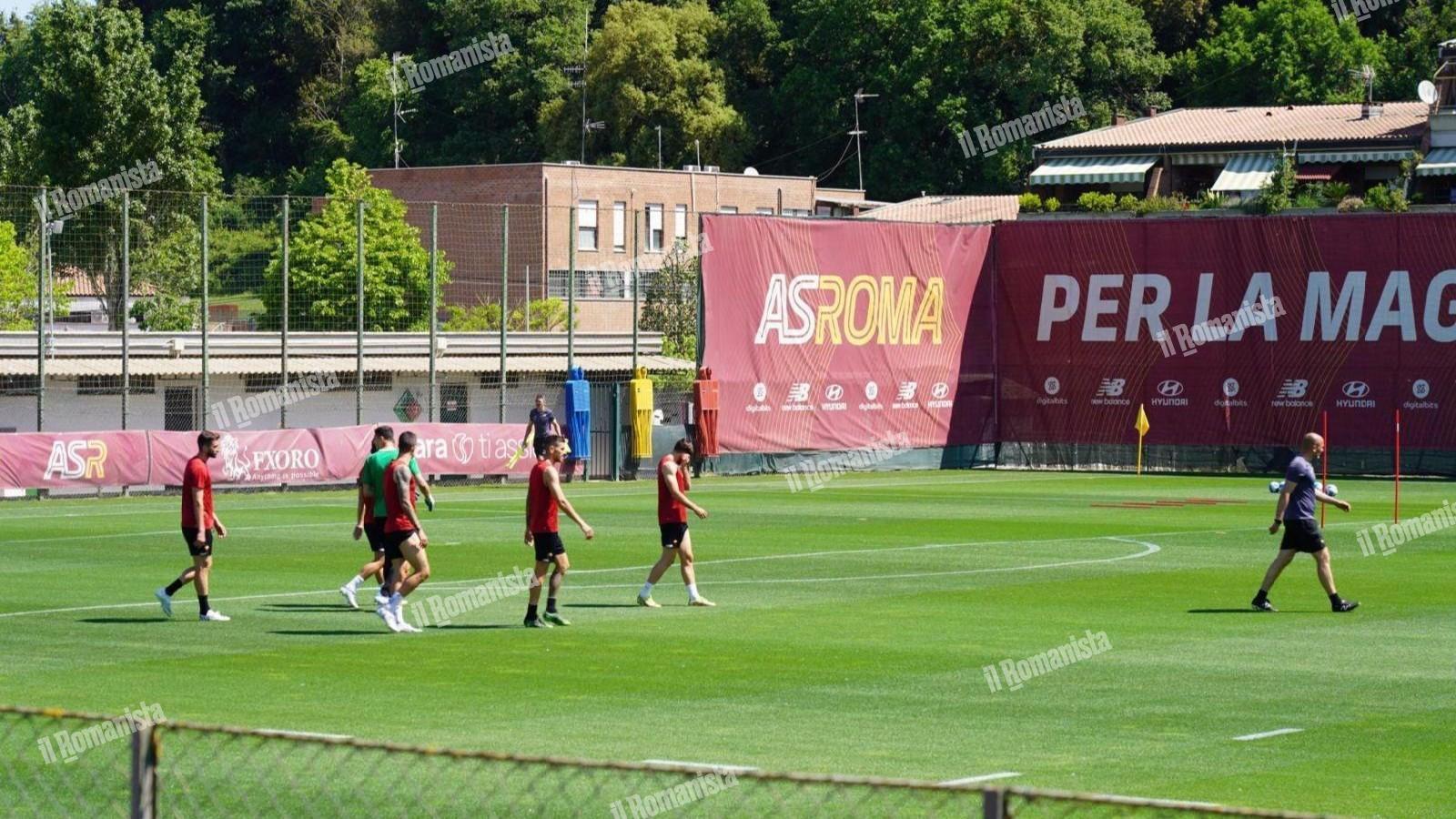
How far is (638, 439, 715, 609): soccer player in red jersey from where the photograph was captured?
2222 centimetres

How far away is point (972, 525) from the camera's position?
3538cm

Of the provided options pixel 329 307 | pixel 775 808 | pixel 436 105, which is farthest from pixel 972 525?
pixel 436 105

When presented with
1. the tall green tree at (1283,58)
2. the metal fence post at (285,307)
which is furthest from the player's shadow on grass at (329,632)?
the tall green tree at (1283,58)

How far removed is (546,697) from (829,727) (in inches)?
99.7

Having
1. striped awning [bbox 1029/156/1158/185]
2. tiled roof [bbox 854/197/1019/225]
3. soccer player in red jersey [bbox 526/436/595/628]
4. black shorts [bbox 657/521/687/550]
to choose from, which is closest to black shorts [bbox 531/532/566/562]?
soccer player in red jersey [bbox 526/436/595/628]

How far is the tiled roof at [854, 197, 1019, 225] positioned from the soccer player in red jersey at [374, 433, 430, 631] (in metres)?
61.7

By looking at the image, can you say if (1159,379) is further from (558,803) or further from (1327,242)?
(558,803)

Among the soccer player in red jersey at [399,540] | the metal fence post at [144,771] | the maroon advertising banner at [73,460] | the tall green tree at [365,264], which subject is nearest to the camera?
the metal fence post at [144,771]

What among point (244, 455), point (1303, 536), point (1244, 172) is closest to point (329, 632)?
point (1303, 536)

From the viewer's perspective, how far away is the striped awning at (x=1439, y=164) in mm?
66062

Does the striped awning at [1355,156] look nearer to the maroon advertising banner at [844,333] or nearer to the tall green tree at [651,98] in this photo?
the maroon advertising banner at [844,333]

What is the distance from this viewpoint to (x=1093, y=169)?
75.6m

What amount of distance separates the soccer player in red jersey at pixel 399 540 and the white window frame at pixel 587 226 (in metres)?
65.5

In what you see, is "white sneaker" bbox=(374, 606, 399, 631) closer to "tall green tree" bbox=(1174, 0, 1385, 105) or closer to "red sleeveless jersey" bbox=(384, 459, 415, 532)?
"red sleeveless jersey" bbox=(384, 459, 415, 532)
